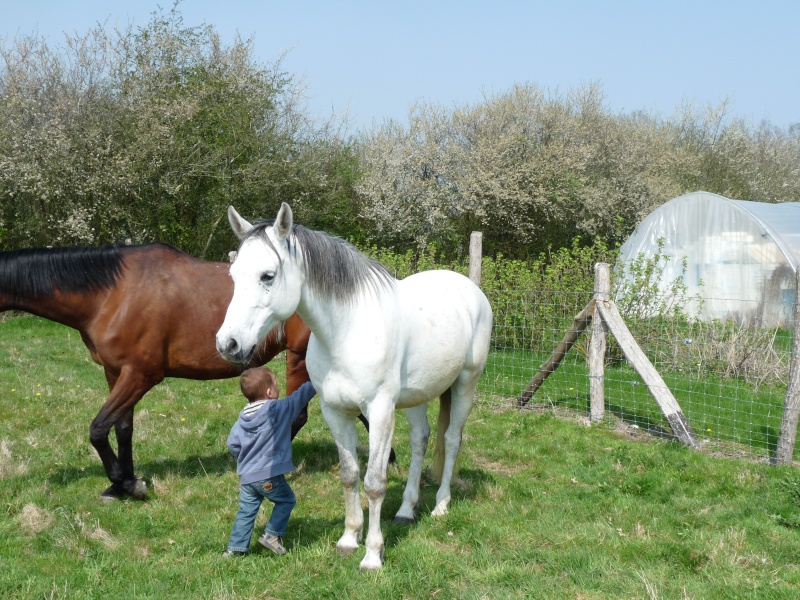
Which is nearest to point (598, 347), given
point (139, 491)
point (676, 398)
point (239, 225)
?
point (676, 398)

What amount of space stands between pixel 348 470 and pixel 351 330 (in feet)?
2.97

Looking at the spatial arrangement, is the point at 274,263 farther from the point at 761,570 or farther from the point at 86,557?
the point at 761,570

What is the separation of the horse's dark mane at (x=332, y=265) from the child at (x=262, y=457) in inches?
26.5

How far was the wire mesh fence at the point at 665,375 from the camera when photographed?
23.5ft

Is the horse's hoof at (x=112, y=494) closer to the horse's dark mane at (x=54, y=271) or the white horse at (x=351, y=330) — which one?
the horse's dark mane at (x=54, y=271)

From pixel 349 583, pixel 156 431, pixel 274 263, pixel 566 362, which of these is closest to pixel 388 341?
pixel 274 263

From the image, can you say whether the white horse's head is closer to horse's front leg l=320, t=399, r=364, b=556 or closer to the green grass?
horse's front leg l=320, t=399, r=364, b=556

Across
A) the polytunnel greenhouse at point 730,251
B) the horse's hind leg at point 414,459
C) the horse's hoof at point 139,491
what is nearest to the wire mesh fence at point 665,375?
the polytunnel greenhouse at point 730,251

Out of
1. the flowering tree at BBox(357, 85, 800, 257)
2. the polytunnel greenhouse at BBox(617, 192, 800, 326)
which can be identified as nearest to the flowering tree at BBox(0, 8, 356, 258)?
the flowering tree at BBox(357, 85, 800, 257)

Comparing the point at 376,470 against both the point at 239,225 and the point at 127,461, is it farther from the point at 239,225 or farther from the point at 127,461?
the point at 127,461

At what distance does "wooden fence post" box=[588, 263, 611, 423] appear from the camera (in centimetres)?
764

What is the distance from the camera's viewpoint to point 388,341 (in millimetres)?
3943

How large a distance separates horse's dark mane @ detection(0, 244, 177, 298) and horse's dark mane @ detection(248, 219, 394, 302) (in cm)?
218

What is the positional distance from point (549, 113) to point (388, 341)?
20.5 meters
